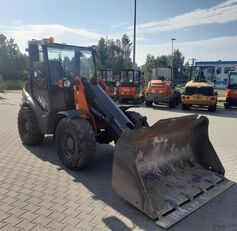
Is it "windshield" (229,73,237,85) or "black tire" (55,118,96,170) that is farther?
"windshield" (229,73,237,85)

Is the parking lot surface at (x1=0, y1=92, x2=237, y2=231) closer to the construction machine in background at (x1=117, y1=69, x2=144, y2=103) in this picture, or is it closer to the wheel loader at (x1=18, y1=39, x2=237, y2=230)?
the wheel loader at (x1=18, y1=39, x2=237, y2=230)

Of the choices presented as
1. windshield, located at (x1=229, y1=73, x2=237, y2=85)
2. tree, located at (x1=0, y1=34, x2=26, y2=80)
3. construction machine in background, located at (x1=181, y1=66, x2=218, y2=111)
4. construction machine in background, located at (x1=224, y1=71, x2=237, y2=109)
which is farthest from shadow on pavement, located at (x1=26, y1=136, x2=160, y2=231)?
tree, located at (x1=0, y1=34, x2=26, y2=80)

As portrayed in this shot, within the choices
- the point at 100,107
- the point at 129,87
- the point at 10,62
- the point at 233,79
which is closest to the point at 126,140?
the point at 100,107

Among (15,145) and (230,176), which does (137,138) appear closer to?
(230,176)

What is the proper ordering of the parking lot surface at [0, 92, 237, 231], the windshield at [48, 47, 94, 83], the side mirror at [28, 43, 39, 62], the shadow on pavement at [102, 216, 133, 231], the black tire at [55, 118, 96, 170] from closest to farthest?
the shadow on pavement at [102, 216, 133, 231], the parking lot surface at [0, 92, 237, 231], the black tire at [55, 118, 96, 170], the side mirror at [28, 43, 39, 62], the windshield at [48, 47, 94, 83]

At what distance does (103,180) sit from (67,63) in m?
2.81

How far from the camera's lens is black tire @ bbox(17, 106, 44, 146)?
6.72 meters

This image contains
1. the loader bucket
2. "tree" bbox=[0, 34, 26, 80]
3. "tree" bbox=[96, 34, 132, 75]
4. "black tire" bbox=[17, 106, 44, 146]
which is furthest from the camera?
"tree" bbox=[96, 34, 132, 75]

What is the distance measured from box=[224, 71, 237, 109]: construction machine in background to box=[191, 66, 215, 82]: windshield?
4.06 ft

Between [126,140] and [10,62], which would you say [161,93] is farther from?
[10,62]

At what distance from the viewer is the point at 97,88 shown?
582cm

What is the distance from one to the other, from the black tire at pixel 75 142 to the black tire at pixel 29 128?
140 centimetres

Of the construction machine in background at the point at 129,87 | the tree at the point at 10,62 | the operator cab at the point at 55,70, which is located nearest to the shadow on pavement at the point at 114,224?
the operator cab at the point at 55,70

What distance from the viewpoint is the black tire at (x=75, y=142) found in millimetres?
4945
